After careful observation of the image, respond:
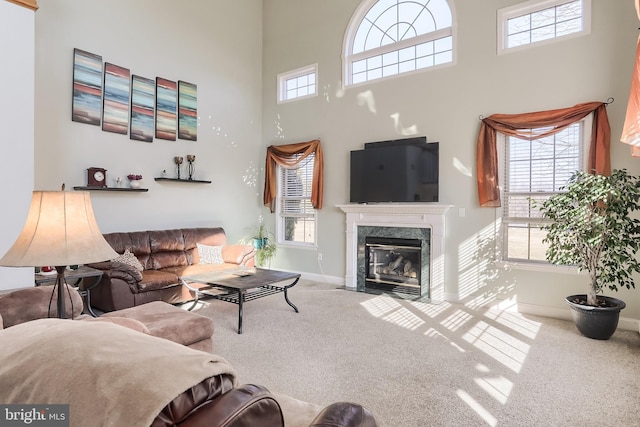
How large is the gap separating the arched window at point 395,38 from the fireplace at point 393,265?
2.51 m

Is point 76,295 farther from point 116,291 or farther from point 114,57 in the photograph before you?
point 114,57

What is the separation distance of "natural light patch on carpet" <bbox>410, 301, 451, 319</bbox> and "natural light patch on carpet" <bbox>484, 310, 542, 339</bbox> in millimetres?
494

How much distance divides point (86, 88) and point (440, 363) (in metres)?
5.05

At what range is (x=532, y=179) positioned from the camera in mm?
4211

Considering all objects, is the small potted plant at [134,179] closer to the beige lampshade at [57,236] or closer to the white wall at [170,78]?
the white wall at [170,78]

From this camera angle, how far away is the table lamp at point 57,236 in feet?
4.57

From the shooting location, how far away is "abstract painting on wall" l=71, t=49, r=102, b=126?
4344 millimetres

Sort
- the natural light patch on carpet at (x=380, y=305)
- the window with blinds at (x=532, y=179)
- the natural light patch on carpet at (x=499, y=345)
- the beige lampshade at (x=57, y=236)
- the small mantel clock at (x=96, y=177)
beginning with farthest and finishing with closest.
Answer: the small mantel clock at (x=96, y=177) < the natural light patch on carpet at (x=380, y=305) < the window with blinds at (x=532, y=179) < the natural light patch on carpet at (x=499, y=345) < the beige lampshade at (x=57, y=236)

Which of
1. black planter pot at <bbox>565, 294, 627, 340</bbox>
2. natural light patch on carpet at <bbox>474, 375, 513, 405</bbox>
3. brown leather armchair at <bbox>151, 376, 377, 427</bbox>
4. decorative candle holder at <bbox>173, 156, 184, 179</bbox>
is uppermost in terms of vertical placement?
decorative candle holder at <bbox>173, 156, 184, 179</bbox>

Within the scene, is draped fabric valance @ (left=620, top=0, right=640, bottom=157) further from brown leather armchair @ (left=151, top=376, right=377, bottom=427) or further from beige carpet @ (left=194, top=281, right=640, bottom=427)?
brown leather armchair @ (left=151, top=376, right=377, bottom=427)

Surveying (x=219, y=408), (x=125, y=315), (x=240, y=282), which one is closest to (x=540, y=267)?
(x=240, y=282)

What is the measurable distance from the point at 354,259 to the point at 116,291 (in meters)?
3.22

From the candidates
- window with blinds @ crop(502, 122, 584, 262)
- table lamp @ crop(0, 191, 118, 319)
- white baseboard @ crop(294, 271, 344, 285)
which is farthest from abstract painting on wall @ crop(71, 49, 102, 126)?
window with blinds @ crop(502, 122, 584, 262)

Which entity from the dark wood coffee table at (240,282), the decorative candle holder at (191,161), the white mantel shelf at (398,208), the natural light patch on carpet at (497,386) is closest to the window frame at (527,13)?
the white mantel shelf at (398,208)
